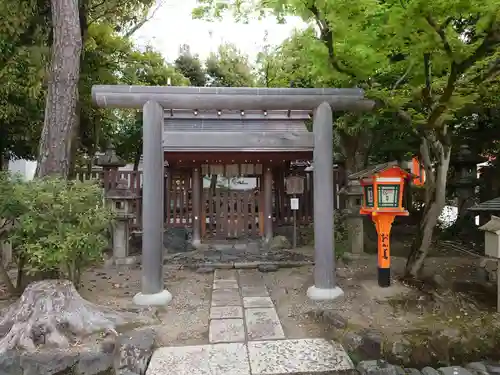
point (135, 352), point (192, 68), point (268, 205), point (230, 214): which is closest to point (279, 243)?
point (268, 205)

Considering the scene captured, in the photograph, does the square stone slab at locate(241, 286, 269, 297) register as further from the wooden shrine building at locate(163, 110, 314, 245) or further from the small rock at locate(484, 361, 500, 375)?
the wooden shrine building at locate(163, 110, 314, 245)

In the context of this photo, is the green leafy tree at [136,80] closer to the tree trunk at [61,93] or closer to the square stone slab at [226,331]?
the tree trunk at [61,93]

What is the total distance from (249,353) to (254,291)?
2.60 m

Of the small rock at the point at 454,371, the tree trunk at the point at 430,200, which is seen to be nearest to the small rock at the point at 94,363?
the small rock at the point at 454,371

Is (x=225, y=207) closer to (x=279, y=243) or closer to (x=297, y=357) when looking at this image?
(x=279, y=243)

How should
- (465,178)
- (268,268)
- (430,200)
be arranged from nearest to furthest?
(430,200)
(268,268)
(465,178)

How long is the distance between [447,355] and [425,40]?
14.6ft

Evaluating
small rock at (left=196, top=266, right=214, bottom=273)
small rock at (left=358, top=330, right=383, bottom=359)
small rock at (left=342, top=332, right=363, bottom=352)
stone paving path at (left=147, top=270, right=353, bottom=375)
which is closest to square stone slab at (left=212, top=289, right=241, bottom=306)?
stone paving path at (left=147, top=270, right=353, bottom=375)

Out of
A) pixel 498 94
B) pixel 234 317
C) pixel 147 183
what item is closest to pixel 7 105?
pixel 147 183

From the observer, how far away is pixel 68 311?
468 centimetres

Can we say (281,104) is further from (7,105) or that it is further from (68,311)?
(7,105)

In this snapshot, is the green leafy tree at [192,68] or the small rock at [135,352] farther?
the green leafy tree at [192,68]

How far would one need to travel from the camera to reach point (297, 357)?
417cm

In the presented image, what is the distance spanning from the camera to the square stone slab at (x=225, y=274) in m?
7.80
